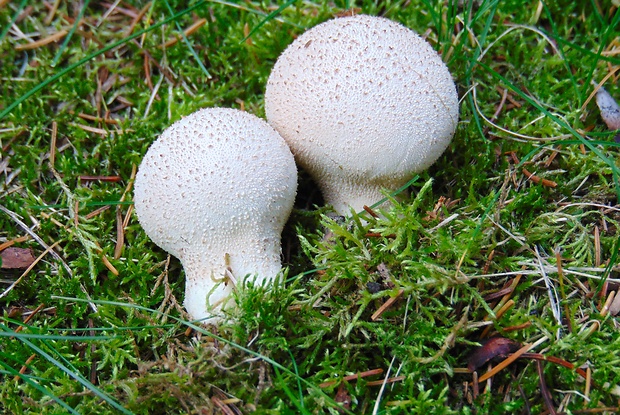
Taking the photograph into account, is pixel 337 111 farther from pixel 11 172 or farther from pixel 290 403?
pixel 11 172

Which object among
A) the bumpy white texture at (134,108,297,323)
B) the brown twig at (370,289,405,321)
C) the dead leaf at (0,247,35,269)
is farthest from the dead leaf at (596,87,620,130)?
the dead leaf at (0,247,35,269)

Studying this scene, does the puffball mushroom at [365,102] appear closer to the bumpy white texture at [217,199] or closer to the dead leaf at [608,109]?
the bumpy white texture at [217,199]

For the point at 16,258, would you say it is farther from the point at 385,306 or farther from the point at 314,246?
the point at 385,306

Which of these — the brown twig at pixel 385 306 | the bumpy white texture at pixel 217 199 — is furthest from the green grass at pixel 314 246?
the bumpy white texture at pixel 217 199

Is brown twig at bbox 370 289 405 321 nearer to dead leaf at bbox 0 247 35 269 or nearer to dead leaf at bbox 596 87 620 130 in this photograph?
dead leaf at bbox 596 87 620 130

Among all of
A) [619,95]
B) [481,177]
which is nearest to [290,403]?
[481,177]

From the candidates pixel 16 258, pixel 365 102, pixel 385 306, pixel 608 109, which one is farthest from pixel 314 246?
pixel 608 109
